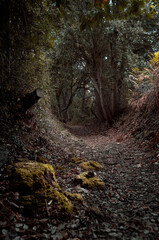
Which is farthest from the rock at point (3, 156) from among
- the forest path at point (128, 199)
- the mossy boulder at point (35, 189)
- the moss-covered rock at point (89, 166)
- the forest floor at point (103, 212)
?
the moss-covered rock at point (89, 166)

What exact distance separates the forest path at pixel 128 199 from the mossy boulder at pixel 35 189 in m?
0.53

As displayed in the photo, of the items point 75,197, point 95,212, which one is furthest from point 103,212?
point 75,197

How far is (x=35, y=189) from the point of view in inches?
105

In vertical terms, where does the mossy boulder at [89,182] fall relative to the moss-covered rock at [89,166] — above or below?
below

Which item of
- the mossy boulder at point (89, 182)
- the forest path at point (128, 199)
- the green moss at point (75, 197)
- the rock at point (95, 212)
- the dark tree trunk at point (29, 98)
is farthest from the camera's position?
the dark tree trunk at point (29, 98)

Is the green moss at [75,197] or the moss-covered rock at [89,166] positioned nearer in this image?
the green moss at [75,197]

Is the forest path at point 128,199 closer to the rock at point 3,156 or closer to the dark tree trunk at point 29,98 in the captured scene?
the rock at point 3,156

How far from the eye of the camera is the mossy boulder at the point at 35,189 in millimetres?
2500

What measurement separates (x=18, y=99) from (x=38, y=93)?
1.86 feet

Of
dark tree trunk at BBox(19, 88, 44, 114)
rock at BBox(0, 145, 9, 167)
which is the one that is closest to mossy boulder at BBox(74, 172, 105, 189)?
rock at BBox(0, 145, 9, 167)

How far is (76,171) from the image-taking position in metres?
4.40

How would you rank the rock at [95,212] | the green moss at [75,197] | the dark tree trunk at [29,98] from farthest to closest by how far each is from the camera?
the dark tree trunk at [29,98]
the green moss at [75,197]
the rock at [95,212]

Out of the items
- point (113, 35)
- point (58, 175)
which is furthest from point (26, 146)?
point (113, 35)

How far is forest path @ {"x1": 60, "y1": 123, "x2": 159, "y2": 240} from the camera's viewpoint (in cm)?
229
